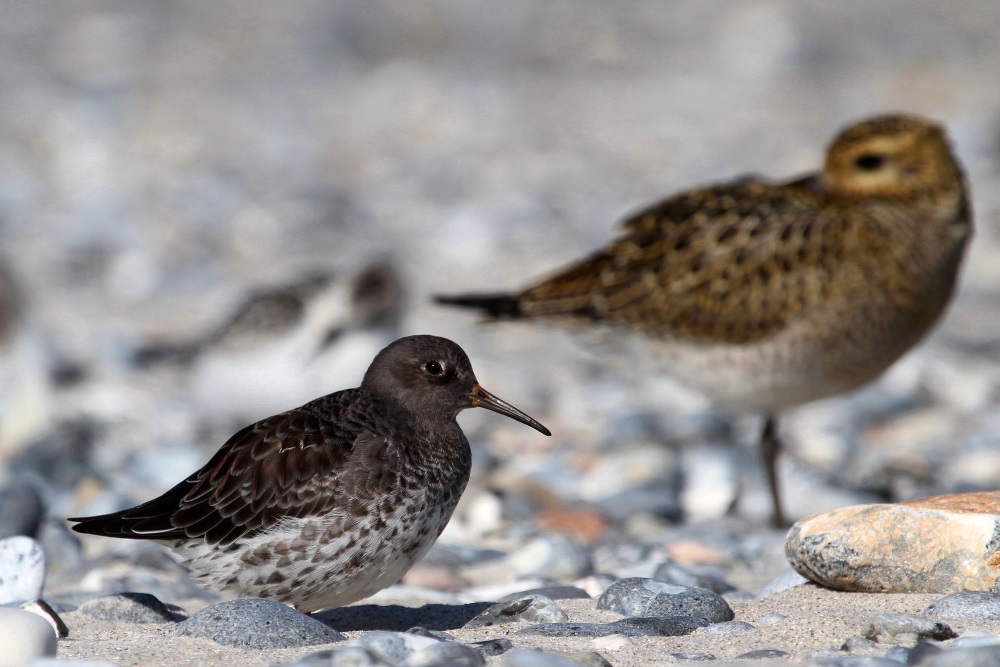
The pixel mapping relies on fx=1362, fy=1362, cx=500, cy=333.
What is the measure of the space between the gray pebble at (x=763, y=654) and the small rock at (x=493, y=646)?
25.9 inches

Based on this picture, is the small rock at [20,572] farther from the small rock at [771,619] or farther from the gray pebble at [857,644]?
the gray pebble at [857,644]

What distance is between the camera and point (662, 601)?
446 centimetres

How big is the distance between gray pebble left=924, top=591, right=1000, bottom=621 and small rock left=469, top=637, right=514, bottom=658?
1.29m

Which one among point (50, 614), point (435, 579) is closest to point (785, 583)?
point (435, 579)

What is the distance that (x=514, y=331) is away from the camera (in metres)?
10.1

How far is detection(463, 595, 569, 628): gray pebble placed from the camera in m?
4.48

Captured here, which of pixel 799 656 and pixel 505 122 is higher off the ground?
pixel 505 122

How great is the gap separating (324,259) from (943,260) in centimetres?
622

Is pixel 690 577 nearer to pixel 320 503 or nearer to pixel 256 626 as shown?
pixel 320 503

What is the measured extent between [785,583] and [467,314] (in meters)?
5.94

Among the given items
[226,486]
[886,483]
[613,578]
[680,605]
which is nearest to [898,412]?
[886,483]

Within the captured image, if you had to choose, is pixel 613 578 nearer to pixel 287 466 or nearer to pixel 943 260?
pixel 287 466

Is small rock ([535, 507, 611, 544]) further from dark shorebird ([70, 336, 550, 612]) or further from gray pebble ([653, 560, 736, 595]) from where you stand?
dark shorebird ([70, 336, 550, 612])

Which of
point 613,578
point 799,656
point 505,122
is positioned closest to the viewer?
point 799,656
